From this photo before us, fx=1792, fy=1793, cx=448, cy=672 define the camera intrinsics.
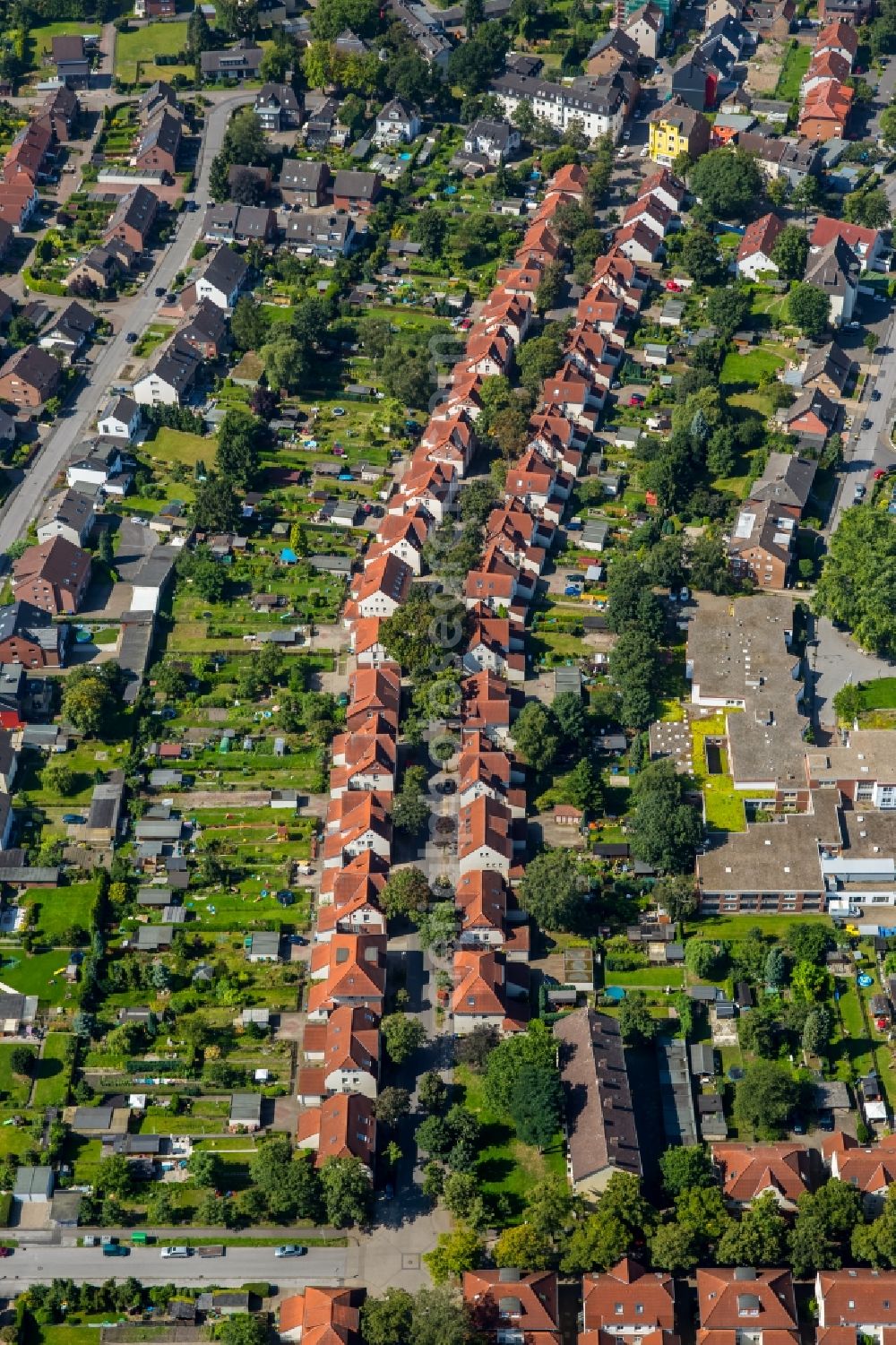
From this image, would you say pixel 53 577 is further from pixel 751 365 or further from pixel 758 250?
pixel 758 250

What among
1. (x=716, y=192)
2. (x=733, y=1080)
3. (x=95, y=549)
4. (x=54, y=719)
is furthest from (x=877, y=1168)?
(x=716, y=192)

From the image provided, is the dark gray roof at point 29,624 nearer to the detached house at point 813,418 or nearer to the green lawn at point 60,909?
the green lawn at point 60,909

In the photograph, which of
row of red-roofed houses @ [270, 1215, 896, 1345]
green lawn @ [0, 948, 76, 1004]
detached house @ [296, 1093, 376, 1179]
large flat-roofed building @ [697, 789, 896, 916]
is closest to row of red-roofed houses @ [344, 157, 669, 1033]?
detached house @ [296, 1093, 376, 1179]

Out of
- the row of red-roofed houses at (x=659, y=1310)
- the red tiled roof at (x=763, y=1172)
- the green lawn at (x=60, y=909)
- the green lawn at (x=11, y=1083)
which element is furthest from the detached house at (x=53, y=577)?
the red tiled roof at (x=763, y=1172)

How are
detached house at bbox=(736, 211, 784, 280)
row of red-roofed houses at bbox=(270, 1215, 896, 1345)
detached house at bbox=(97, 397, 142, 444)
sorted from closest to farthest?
row of red-roofed houses at bbox=(270, 1215, 896, 1345)
detached house at bbox=(97, 397, 142, 444)
detached house at bbox=(736, 211, 784, 280)

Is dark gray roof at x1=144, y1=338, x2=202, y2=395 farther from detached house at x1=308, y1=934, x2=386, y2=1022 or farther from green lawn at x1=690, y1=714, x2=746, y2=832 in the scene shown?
detached house at x1=308, y1=934, x2=386, y2=1022

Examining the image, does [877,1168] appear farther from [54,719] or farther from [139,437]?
[139,437]
